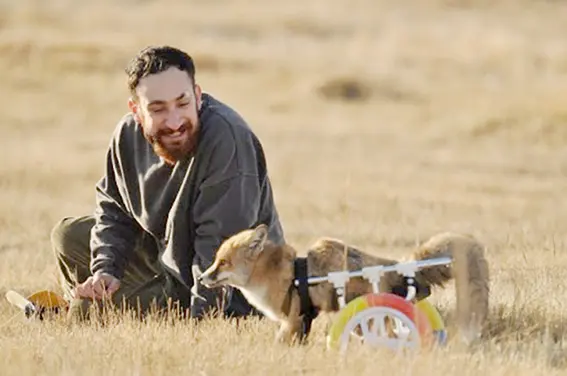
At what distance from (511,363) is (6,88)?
20.7 meters

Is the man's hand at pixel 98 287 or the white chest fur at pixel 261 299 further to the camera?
the man's hand at pixel 98 287

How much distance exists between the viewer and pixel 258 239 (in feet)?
20.2

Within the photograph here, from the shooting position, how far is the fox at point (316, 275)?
6.21 m

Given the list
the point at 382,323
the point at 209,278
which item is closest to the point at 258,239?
the point at 209,278

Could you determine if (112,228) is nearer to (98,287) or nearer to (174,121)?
(98,287)

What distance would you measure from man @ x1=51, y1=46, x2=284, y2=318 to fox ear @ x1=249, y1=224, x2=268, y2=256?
618mm

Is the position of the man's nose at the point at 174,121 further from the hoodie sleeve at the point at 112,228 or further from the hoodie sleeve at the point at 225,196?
the hoodie sleeve at the point at 112,228

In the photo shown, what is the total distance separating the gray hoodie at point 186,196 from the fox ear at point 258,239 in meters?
0.62

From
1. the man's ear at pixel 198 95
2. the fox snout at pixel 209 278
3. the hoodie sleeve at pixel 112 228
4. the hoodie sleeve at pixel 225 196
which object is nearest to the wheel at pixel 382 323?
the fox snout at pixel 209 278

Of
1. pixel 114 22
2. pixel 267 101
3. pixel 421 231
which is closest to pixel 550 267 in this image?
pixel 421 231

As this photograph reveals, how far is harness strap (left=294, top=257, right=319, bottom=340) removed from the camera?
6242 millimetres

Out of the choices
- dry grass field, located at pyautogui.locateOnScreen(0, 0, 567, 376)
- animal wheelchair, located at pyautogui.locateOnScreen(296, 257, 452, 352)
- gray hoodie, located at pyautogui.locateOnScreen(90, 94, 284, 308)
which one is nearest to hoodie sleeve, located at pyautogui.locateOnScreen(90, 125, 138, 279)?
gray hoodie, located at pyautogui.locateOnScreen(90, 94, 284, 308)

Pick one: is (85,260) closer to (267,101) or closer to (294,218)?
(294,218)

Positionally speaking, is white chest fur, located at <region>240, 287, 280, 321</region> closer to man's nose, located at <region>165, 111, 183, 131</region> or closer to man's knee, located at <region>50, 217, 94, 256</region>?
man's nose, located at <region>165, 111, 183, 131</region>
